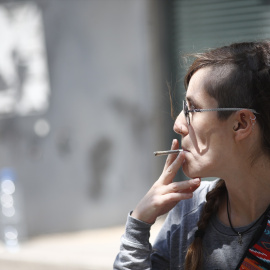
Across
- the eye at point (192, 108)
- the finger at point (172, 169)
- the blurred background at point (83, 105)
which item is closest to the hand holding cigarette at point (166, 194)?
the finger at point (172, 169)

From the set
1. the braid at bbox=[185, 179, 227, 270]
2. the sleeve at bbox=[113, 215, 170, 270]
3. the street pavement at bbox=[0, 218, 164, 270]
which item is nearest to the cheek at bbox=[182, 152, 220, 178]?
the braid at bbox=[185, 179, 227, 270]

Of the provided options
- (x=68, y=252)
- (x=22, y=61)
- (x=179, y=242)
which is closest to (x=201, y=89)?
(x=179, y=242)

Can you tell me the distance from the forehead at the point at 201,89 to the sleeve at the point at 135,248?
17.3 inches

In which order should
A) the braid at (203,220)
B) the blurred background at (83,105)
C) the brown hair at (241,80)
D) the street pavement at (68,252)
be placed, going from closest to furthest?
the brown hair at (241,80) < the braid at (203,220) < the street pavement at (68,252) < the blurred background at (83,105)

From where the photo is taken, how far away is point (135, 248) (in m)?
1.85

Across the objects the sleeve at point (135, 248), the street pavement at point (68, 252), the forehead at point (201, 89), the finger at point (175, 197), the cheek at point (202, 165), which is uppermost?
the forehead at point (201, 89)

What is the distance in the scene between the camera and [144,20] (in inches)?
229

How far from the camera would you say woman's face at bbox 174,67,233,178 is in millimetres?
1735

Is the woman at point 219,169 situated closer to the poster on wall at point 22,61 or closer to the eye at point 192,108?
the eye at point 192,108

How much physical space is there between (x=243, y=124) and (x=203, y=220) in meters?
0.35

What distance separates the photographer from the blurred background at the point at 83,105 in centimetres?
584

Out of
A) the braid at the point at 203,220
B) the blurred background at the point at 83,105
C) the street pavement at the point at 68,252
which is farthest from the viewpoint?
the blurred background at the point at 83,105

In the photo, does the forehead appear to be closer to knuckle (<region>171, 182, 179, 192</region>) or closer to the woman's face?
the woman's face

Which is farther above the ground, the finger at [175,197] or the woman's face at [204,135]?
the woman's face at [204,135]
